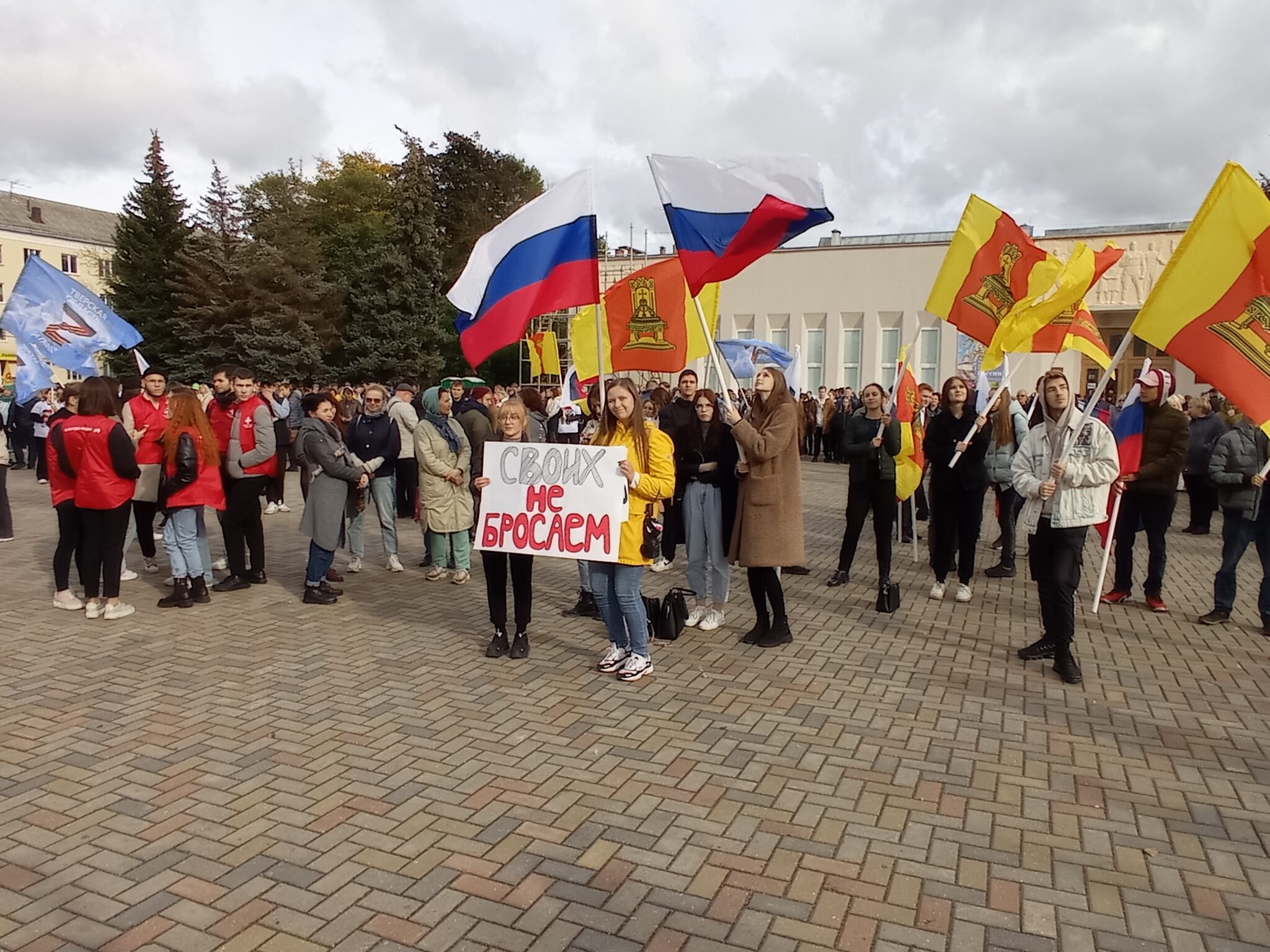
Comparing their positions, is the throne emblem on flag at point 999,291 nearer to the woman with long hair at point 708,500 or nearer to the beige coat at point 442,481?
the woman with long hair at point 708,500

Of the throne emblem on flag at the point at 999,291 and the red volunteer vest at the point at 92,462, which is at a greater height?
the throne emblem on flag at the point at 999,291

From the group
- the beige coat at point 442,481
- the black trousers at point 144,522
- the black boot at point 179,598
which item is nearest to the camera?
the black boot at point 179,598

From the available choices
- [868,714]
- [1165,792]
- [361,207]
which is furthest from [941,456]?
[361,207]

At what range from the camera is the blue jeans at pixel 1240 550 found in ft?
23.9

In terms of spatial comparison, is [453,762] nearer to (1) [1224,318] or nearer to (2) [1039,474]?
(2) [1039,474]

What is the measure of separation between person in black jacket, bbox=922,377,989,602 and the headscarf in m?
4.55

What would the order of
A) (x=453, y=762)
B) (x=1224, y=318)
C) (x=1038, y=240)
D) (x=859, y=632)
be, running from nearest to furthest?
(x=453, y=762) → (x=1224, y=318) → (x=859, y=632) → (x=1038, y=240)

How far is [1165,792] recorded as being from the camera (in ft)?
14.0

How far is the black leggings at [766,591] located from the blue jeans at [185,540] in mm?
4753

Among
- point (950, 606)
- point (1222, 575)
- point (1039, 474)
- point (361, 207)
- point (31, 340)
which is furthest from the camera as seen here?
point (361, 207)

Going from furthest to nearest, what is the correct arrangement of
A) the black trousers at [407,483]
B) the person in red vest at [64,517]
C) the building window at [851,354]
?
1. the building window at [851,354]
2. the black trousers at [407,483]
3. the person in red vest at [64,517]

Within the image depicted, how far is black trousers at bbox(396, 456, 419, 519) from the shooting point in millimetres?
12156

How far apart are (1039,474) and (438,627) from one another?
4.71 m

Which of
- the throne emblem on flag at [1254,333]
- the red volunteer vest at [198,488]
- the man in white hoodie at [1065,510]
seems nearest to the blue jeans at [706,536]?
the man in white hoodie at [1065,510]
